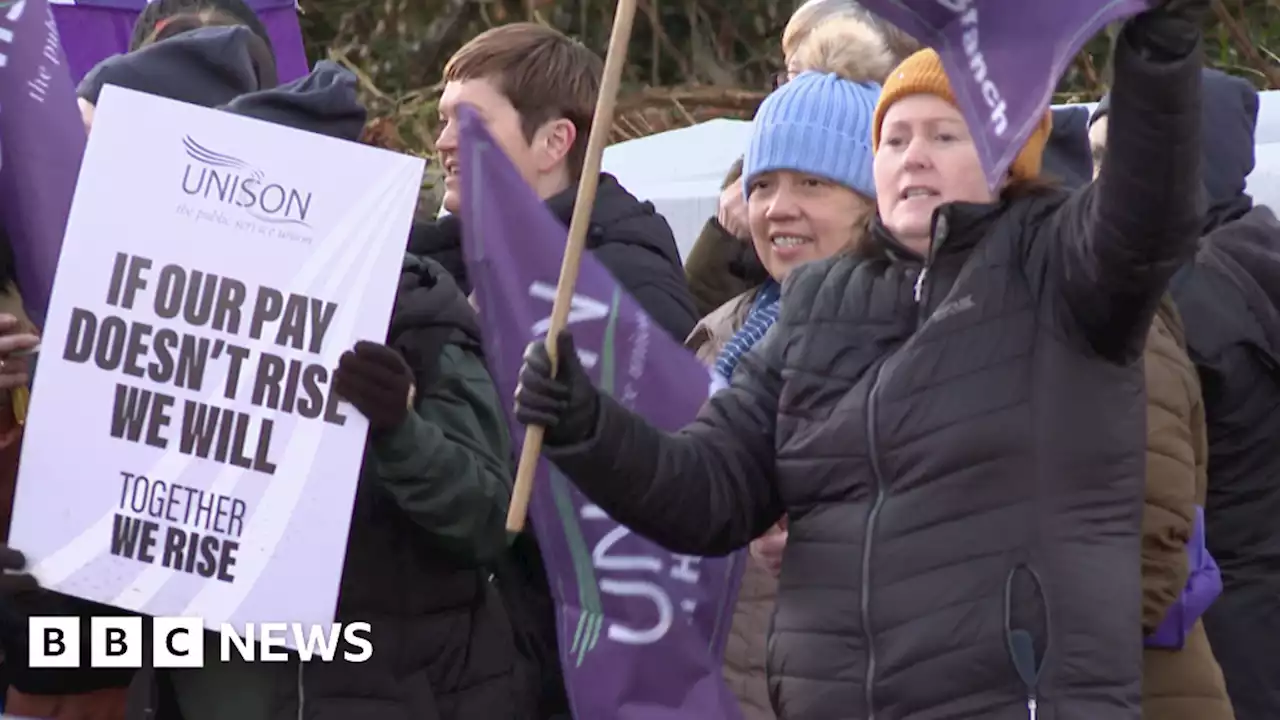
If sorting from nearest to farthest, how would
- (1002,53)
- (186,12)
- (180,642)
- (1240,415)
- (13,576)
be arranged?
(1002,53) → (13,576) → (180,642) → (1240,415) → (186,12)

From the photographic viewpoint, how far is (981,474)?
2875mm

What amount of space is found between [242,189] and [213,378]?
292mm

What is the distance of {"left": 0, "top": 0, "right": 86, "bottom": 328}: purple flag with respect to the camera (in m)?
3.93

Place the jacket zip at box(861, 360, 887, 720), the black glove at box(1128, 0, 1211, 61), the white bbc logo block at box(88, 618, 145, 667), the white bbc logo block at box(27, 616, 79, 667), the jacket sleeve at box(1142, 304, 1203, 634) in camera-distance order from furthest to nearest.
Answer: the white bbc logo block at box(27, 616, 79, 667) → the white bbc logo block at box(88, 618, 145, 667) → the jacket sleeve at box(1142, 304, 1203, 634) → the jacket zip at box(861, 360, 887, 720) → the black glove at box(1128, 0, 1211, 61)

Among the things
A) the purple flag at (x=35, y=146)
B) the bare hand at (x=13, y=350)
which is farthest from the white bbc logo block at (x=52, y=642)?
the purple flag at (x=35, y=146)

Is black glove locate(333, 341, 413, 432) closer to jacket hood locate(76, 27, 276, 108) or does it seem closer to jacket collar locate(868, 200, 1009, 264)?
jacket collar locate(868, 200, 1009, 264)

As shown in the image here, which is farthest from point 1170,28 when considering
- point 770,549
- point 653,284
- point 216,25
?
point 216,25

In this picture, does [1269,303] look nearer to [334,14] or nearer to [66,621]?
[66,621]

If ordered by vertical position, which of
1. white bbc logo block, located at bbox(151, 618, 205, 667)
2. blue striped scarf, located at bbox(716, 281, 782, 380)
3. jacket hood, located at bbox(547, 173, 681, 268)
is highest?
jacket hood, located at bbox(547, 173, 681, 268)

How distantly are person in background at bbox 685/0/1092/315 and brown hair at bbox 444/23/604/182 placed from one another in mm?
340

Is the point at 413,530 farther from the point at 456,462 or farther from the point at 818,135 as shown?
the point at 818,135

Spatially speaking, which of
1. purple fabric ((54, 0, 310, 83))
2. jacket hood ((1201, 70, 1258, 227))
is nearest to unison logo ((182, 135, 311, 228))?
jacket hood ((1201, 70, 1258, 227))

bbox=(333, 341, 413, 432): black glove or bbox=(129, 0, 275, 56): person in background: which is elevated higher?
bbox=(129, 0, 275, 56): person in background

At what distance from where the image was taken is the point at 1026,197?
3.04 m
